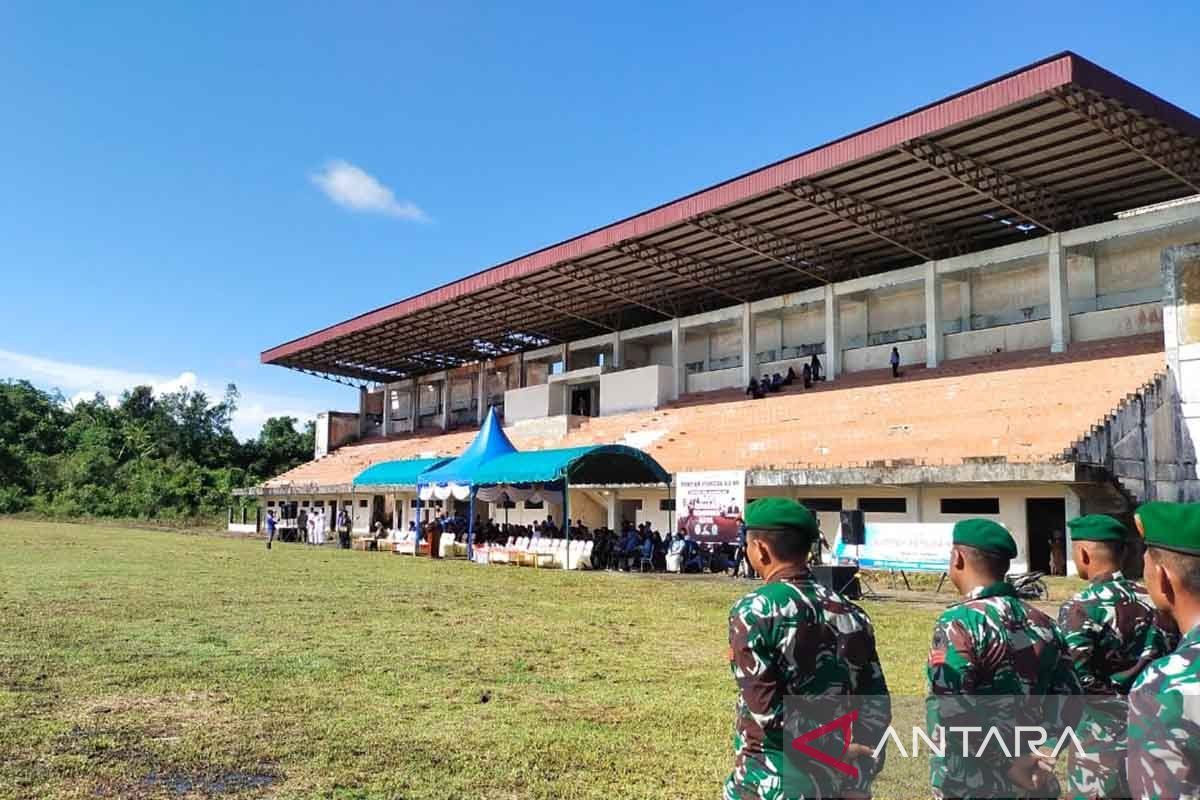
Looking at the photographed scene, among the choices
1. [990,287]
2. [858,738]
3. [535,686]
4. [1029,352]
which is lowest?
[535,686]

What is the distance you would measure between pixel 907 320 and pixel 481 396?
79.6ft

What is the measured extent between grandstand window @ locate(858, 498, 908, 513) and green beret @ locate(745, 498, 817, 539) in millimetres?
21287

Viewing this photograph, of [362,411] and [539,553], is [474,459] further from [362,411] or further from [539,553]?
[362,411]

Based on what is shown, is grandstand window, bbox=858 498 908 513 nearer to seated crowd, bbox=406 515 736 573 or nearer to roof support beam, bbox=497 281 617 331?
seated crowd, bbox=406 515 736 573

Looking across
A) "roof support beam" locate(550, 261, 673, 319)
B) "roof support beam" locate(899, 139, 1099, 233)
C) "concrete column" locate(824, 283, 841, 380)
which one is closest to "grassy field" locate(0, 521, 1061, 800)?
"roof support beam" locate(899, 139, 1099, 233)

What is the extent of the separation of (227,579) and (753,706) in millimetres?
15958

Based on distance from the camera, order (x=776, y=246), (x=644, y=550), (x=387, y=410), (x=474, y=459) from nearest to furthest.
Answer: (x=644, y=550), (x=474, y=459), (x=776, y=246), (x=387, y=410)

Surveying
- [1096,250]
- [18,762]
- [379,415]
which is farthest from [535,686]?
[379,415]

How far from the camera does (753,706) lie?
2.88m

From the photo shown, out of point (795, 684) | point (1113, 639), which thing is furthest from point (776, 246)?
point (795, 684)

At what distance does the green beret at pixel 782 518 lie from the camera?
3074 millimetres

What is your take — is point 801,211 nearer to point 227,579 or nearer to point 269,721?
point 227,579

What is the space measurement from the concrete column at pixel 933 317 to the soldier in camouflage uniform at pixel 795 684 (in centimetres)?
2909

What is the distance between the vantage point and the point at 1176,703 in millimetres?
1995
